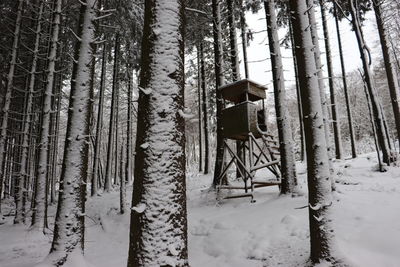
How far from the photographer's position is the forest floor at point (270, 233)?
14.4ft

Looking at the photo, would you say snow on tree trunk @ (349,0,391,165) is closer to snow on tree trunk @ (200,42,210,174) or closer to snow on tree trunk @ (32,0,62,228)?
snow on tree trunk @ (200,42,210,174)

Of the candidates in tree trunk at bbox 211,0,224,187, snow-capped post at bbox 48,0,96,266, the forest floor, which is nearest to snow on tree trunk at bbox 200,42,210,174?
tree trunk at bbox 211,0,224,187

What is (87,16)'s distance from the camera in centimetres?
618

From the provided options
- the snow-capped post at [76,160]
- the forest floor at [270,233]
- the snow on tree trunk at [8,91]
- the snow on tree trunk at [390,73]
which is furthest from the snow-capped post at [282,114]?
the snow on tree trunk at [8,91]

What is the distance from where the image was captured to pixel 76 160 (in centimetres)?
559

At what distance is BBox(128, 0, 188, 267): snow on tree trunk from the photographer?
2.65 metres

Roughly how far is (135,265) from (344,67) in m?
18.4

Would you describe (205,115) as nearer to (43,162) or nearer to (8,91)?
(43,162)

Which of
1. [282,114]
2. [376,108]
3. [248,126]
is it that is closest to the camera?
[282,114]

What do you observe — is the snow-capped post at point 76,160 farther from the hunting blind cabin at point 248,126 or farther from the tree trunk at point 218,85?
the tree trunk at point 218,85

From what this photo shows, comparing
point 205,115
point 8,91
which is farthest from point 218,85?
point 8,91

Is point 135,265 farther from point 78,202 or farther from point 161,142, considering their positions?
point 78,202

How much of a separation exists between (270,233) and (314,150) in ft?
6.82

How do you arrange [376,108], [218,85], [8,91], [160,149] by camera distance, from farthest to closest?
[218,85] → [8,91] → [376,108] → [160,149]
